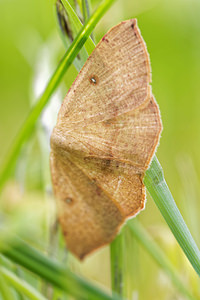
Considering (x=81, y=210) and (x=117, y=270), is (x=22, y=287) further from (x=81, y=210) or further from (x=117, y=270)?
(x=81, y=210)

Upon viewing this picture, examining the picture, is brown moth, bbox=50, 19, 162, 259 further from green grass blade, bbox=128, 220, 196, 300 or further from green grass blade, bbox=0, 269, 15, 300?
green grass blade, bbox=0, 269, 15, 300

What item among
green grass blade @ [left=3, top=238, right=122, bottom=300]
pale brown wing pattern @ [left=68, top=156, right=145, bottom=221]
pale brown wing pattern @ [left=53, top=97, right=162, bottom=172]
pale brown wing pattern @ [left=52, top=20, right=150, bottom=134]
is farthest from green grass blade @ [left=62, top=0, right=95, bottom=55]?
green grass blade @ [left=3, top=238, right=122, bottom=300]

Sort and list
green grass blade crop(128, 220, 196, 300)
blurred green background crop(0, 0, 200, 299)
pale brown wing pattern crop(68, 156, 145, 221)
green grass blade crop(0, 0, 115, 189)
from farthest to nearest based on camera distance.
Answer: blurred green background crop(0, 0, 200, 299), green grass blade crop(128, 220, 196, 300), pale brown wing pattern crop(68, 156, 145, 221), green grass blade crop(0, 0, 115, 189)

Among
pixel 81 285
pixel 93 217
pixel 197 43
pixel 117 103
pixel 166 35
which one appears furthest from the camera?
pixel 166 35

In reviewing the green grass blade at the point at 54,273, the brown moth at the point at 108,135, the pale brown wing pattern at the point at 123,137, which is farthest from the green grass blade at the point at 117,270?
the pale brown wing pattern at the point at 123,137

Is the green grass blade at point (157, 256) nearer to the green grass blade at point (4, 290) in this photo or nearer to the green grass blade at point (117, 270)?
the green grass blade at point (117, 270)

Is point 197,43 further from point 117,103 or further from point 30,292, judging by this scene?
point 30,292

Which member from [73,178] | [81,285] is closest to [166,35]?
[73,178]
